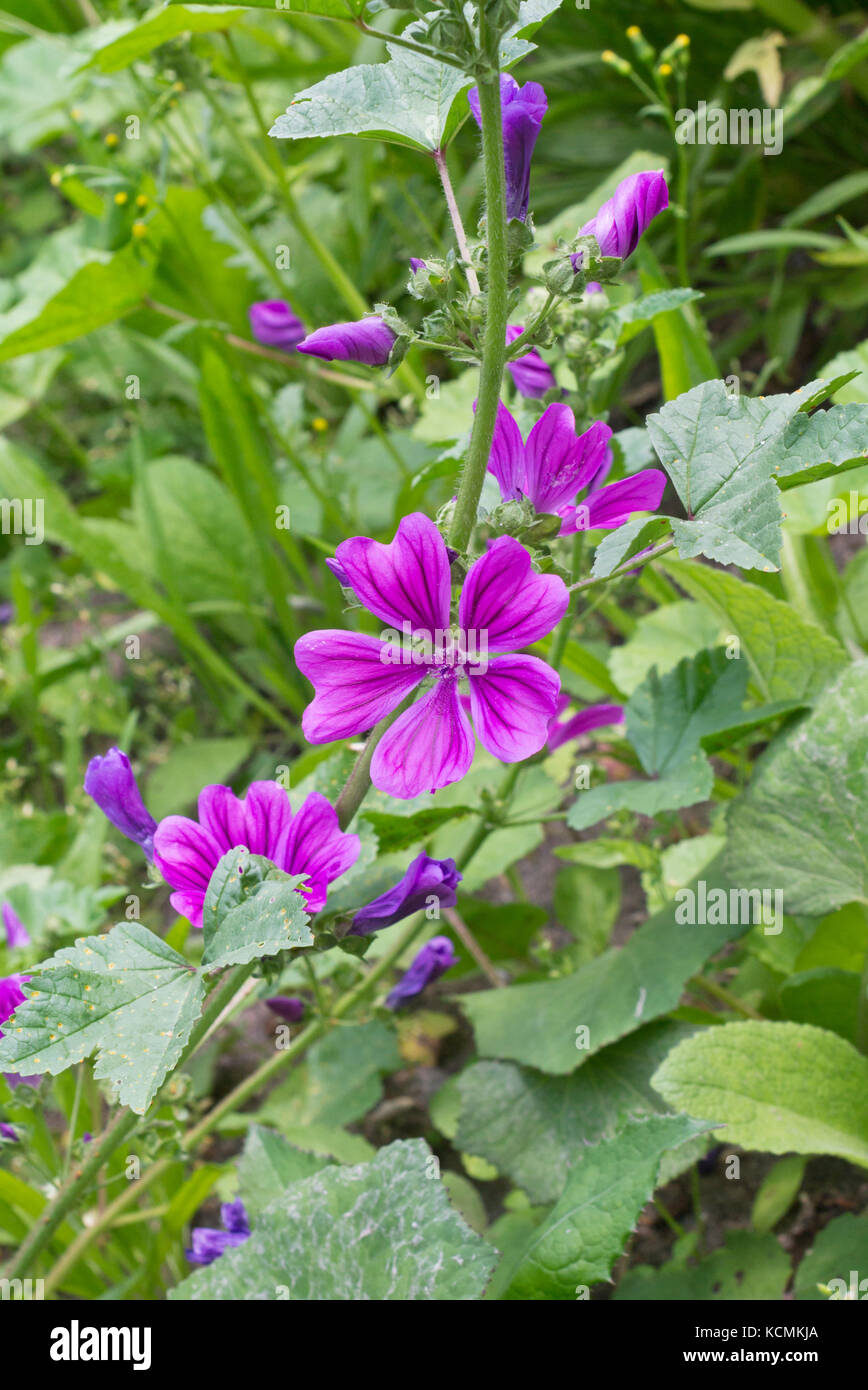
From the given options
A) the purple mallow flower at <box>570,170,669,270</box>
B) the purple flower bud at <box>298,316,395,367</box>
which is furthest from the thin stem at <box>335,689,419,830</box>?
the purple mallow flower at <box>570,170,669,270</box>

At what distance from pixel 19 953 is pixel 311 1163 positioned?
46 centimetres

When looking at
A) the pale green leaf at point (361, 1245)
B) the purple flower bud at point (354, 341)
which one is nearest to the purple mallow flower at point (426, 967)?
the pale green leaf at point (361, 1245)

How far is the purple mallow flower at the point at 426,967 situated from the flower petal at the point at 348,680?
52 cm

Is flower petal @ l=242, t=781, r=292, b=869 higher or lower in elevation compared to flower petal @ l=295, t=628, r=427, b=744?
lower

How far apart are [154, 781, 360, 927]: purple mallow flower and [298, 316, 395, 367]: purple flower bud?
0.31 metres

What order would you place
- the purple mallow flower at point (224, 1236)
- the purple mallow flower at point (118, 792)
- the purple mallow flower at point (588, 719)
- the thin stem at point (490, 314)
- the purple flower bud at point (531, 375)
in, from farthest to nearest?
the purple mallow flower at point (588, 719), the purple mallow flower at point (224, 1236), the purple flower bud at point (531, 375), the purple mallow flower at point (118, 792), the thin stem at point (490, 314)

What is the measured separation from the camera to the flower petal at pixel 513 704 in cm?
73

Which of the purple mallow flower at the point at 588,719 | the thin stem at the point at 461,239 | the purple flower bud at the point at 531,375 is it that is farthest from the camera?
the purple mallow flower at the point at 588,719

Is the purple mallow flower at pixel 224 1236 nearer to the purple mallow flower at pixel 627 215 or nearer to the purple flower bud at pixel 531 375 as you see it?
the purple flower bud at pixel 531 375

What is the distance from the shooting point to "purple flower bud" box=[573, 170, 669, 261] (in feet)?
2.67

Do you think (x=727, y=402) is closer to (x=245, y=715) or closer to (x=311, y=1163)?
(x=311, y=1163)

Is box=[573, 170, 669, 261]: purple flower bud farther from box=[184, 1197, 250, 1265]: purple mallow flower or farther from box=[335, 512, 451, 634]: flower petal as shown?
box=[184, 1197, 250, 1265]: purple mallow flower

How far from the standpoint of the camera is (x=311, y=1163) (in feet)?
3.99

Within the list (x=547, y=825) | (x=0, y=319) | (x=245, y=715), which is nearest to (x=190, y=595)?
(x=245, y=715)
